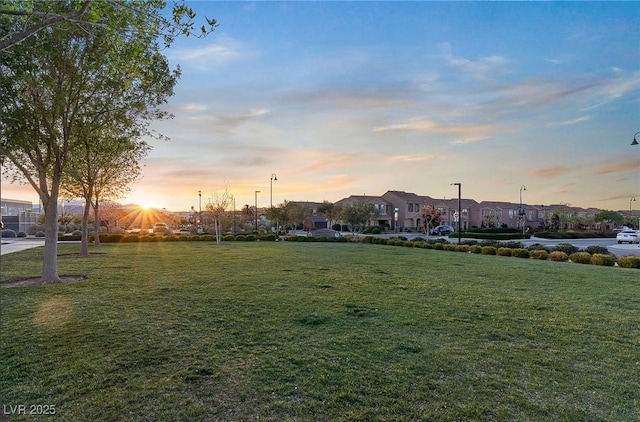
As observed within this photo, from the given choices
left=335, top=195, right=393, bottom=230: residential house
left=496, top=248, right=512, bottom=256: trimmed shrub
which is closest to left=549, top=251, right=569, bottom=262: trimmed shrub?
left=496, top=248, right=512, bottom=256: trimmed shrub

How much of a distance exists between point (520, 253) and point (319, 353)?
64.6 feet

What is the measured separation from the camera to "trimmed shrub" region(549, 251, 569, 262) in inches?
728

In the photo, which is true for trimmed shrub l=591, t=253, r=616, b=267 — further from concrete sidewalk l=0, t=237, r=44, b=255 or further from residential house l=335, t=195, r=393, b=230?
residential house l=335, t=195, r=393, b=230

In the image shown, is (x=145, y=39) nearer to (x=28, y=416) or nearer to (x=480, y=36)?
(x=28, y=416)

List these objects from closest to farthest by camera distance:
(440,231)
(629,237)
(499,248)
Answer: (499,248) < (629,237) < (440,231)

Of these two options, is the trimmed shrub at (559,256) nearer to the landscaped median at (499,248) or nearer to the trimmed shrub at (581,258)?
the landscaped median at (499,248)

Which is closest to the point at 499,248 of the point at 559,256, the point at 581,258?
the point at 559,256

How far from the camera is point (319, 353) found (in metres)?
4.69

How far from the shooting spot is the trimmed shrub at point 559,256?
1850 centimetres

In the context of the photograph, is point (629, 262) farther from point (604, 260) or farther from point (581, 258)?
point (581, 258)

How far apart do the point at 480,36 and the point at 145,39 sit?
10.2m

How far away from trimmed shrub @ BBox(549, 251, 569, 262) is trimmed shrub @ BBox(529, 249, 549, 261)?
49cm

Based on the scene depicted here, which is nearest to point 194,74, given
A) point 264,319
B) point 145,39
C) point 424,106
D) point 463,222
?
point 145,39

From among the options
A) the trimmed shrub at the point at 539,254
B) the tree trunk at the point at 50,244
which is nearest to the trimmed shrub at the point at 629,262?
the trimmed shrub at the point at 539,254
